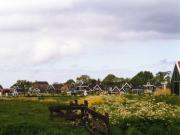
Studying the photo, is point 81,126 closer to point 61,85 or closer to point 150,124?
point 150,124

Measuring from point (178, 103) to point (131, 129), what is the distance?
48.7 ft

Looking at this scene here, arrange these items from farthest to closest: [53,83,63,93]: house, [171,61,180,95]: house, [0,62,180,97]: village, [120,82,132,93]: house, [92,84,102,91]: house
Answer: [53,83,63,93]: house
[92,84,102,91]: house
[120,82,132,93]: house
[0,62,180,97]: village
[171,61,180,95]: house

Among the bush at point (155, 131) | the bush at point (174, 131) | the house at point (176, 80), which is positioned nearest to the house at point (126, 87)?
the house at point (176, 80)

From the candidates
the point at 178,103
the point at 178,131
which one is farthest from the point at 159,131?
the point at 178,103

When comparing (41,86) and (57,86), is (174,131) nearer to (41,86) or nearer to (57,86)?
(41,86)

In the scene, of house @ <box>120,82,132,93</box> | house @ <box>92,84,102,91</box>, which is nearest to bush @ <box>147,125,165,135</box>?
house @ <box>120,82,132,93</box>

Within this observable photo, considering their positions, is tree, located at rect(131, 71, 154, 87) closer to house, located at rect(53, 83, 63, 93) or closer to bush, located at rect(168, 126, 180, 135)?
house, located at rect(53, 83, 63, 93)

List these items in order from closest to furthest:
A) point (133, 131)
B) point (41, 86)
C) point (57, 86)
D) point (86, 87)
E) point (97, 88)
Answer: point (133, 131)
point (97, 88)
point (86, 87)
point (41, 86)
point (57, 86)

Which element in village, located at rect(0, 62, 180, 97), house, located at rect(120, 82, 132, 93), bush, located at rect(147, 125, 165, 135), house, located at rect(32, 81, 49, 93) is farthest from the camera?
house, located at rect(32, 81, 49, 93)

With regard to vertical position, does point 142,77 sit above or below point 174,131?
above

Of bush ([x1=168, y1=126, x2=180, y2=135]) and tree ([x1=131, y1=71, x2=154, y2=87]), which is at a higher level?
tree ([x1=131, y1=71, x2=154, y2=87])

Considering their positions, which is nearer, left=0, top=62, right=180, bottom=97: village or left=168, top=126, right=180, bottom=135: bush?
left=168, top=126, right=180, bottom=135: bush

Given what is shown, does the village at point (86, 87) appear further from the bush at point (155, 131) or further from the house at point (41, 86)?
the bush at point (155, 131)

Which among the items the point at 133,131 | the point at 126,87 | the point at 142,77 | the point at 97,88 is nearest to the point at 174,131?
the point at 133,131
